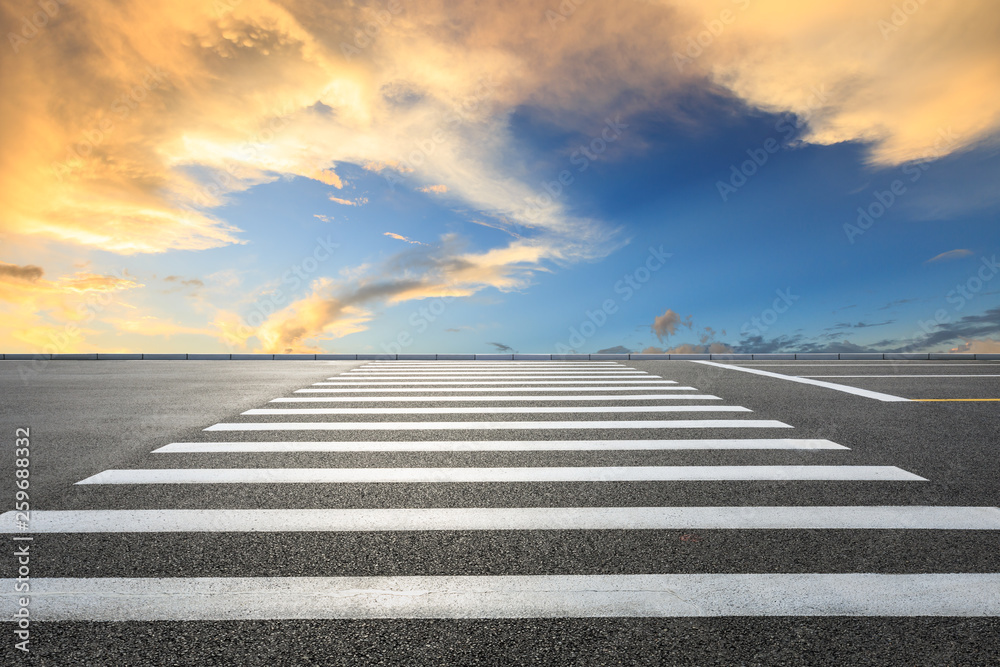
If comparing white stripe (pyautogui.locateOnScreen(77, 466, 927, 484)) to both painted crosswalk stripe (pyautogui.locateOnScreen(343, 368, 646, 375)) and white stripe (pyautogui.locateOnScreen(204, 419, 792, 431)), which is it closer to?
white stripe (pyautogui.locateOnScreen(204, 419, 792, 431))

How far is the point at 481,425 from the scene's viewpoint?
6.33 metres

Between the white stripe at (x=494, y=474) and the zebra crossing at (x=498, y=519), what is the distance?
24mm

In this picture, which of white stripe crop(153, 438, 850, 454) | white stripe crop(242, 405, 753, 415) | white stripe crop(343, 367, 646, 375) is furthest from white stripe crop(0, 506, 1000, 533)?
white stripe crop(343, 367, 646, 375)

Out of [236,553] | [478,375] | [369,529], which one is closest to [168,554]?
[236,553]

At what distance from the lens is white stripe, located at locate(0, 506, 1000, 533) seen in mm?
3268

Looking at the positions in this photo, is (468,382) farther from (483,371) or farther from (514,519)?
(514,519)

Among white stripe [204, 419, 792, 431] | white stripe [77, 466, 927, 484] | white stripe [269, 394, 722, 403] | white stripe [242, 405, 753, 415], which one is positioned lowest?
white stripe [77, 466, 927, 484]

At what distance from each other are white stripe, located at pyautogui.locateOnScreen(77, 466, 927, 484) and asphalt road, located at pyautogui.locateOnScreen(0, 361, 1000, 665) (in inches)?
2.9

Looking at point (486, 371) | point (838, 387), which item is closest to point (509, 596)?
point (838, 387)

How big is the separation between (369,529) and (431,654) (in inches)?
53.0

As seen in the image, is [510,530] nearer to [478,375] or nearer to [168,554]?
[168,554]

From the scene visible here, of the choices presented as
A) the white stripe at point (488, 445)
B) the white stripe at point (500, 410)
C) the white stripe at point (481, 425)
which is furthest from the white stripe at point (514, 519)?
the white stripe at point (500, 410)

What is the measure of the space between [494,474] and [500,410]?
3045 mm

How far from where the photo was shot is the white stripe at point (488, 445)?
17.0 ft
